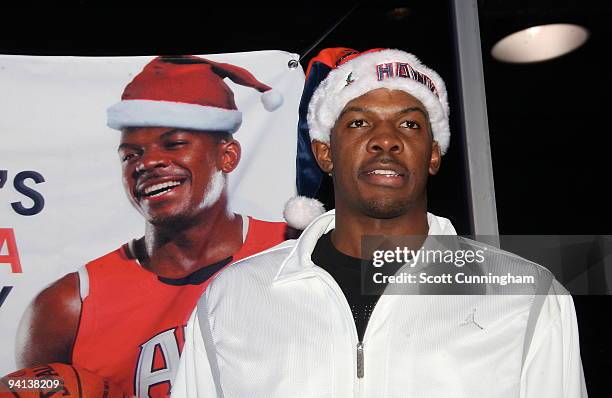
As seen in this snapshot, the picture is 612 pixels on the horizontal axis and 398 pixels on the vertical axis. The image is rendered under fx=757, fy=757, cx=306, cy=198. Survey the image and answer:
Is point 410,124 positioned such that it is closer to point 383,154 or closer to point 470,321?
point 383,154

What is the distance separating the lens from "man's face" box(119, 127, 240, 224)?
2434mm

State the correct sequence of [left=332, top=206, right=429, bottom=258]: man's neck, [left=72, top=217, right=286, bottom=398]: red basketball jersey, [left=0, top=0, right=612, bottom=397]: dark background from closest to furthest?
1. [left=332, top=206, right=429, bottom=258]: man's neck
2. [left=72, top=217, right=286, bottom=398]: red basketball jersey
3. [left=0, top=0, right=612, bottom=397]: dark background

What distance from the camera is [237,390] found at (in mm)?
1725

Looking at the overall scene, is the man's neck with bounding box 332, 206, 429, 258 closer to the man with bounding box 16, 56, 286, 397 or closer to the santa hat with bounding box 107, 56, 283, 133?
the man with bounding box 16, 56, 286, 397

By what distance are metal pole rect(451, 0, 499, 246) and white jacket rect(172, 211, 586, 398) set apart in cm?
47

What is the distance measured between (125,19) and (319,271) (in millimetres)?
1528

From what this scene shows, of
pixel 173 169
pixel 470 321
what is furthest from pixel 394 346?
pixel 173 169

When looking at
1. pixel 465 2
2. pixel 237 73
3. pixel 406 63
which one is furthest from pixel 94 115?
pixel 465 2

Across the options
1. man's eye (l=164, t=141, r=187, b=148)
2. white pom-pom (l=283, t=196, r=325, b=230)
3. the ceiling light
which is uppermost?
the ceiling light

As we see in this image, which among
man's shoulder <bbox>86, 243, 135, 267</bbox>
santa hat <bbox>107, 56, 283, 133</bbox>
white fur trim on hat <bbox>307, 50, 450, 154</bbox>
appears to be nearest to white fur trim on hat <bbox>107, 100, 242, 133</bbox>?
santa hat <bbox>107, 56, 283, 133</bbox>

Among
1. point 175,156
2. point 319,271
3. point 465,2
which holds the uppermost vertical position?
point 465,2

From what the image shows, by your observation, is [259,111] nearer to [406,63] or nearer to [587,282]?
[406,63]

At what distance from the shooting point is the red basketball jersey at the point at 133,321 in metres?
2.30

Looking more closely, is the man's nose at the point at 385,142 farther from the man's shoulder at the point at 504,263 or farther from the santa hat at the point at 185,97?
the santa hat at the point at 185,97
